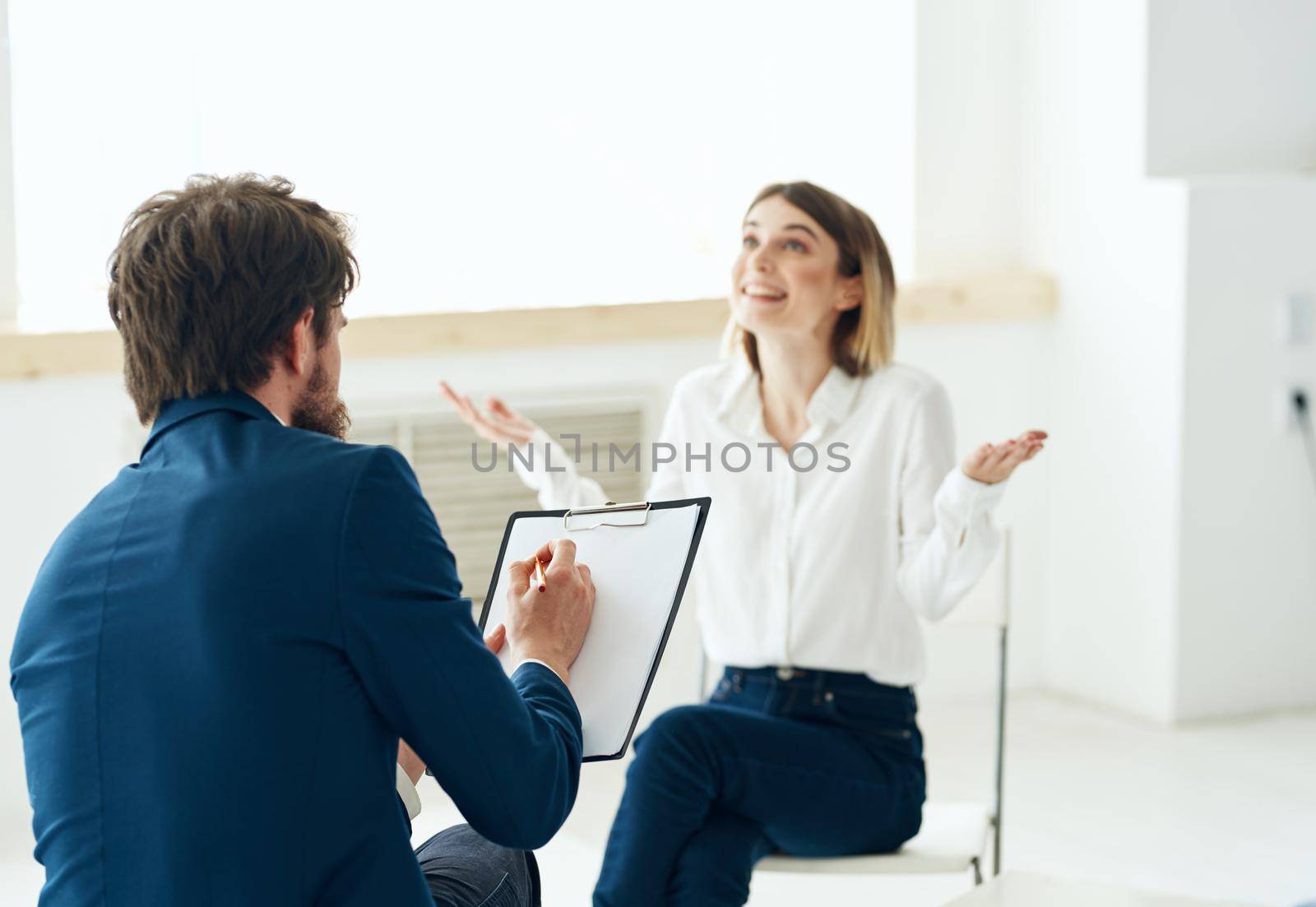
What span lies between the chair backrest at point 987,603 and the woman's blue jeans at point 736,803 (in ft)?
1.06

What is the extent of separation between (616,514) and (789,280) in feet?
2.84

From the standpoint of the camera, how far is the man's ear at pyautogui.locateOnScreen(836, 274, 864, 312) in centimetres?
237

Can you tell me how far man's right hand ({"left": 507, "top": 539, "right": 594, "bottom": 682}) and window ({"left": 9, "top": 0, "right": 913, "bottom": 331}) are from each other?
181cm

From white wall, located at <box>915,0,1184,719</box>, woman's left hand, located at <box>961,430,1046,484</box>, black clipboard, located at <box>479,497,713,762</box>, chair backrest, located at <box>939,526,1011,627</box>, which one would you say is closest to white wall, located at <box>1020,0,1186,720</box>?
white wall, located at <box>915,0,1184,719</box>

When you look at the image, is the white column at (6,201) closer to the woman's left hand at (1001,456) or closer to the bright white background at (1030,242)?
the bright white background at (1030,242)

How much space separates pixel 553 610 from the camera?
4.82 feet

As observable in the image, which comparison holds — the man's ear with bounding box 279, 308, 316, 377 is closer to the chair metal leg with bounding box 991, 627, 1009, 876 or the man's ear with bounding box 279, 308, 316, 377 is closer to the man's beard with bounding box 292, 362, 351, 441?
the man's beard with bounding box 292, 362, 351, 441

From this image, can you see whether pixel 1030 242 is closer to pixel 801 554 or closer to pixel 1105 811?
pixel 1105 811

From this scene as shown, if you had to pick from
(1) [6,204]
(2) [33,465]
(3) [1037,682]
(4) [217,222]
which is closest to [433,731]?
(4) [217,222]

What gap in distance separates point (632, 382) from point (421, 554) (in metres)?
2.30

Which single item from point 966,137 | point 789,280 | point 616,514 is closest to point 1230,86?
point 966,137

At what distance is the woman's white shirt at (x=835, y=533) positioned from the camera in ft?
7.21

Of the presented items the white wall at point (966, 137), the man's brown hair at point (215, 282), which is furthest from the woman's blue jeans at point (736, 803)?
the white wall at point (966, 137)

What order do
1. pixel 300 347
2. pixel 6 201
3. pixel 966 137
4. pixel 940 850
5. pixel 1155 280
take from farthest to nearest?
1. pixel 966 137
2. pixel 1155 280
3. pixel 6 201
4. pixel 940 850
5. pixel 300 347
